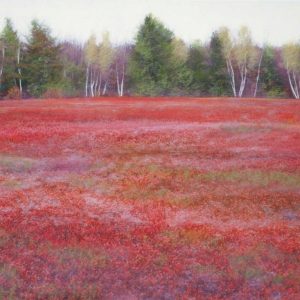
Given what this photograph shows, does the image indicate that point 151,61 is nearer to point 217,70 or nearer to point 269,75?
point 217,70

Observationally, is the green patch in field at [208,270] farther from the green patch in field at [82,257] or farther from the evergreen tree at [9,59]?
the evergreen tree at [9,59]

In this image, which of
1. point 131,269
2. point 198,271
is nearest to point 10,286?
point 131,269

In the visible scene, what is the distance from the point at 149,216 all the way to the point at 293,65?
74411mm

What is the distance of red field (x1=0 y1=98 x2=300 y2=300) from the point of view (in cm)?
1045

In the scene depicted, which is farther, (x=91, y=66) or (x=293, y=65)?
(x=91, y=66)

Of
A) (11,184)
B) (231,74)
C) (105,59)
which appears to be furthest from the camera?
(105,59)

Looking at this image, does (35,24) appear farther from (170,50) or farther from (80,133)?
(80,133)

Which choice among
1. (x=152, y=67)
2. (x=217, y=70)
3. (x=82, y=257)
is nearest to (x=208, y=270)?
(x=82, y=257)

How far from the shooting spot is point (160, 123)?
127 feet

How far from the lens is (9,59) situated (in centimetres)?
7281

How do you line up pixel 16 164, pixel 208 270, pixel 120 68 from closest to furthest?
1. pixel 208 270
2. pixel 16 164
3. pixel 120 68

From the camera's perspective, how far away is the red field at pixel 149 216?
34.3 feet

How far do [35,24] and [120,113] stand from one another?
134 feet

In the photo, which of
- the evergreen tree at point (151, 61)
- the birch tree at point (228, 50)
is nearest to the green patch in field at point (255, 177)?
the evergreen tree at point (151, 61)
